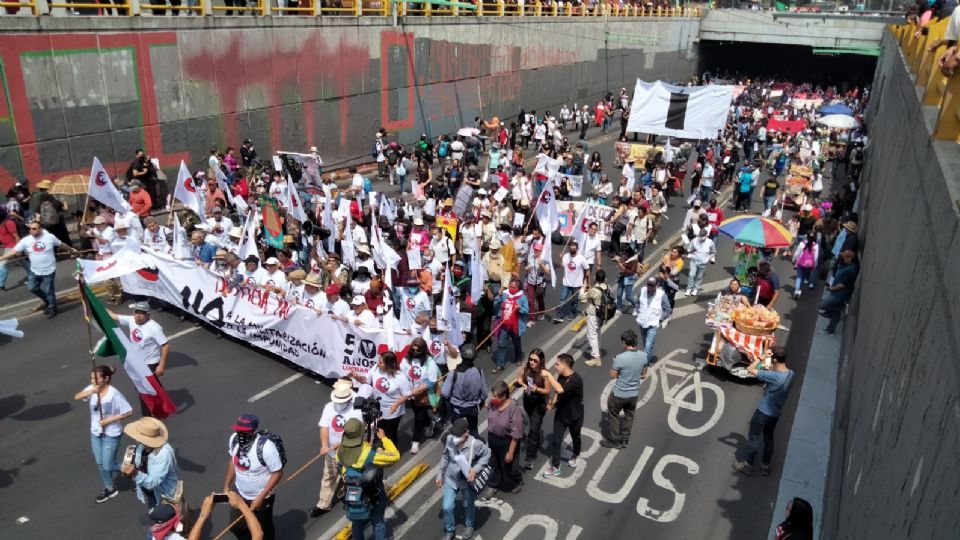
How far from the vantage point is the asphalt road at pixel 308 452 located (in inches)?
289

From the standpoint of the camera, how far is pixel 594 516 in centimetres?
755

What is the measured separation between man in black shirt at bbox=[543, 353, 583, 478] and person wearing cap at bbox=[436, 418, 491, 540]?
126cm

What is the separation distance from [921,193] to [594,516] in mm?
4492

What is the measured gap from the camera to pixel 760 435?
8.23m

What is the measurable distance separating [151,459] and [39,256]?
21.9 ft

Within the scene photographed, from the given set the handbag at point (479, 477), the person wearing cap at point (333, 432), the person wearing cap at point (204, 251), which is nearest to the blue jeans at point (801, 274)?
the handbag at point (479, 477)

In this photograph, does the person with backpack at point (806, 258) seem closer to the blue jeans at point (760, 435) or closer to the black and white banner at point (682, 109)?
the blue jeans at point (760, 435)

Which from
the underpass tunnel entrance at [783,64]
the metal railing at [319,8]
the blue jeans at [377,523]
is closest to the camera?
the blue jeans at [377,523]

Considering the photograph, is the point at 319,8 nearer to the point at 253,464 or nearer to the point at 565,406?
the point at 565,406

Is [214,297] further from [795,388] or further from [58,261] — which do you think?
[795,388]

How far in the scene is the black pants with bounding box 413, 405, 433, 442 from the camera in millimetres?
8453

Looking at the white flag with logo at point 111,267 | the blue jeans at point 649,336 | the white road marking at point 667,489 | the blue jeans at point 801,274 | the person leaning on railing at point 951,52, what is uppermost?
the person leaning on railing at point 951,52

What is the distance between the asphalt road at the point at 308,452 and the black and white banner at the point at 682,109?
11051mm

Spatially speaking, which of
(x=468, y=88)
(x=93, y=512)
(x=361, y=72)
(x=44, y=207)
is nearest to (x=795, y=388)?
(x=93, y=512)
